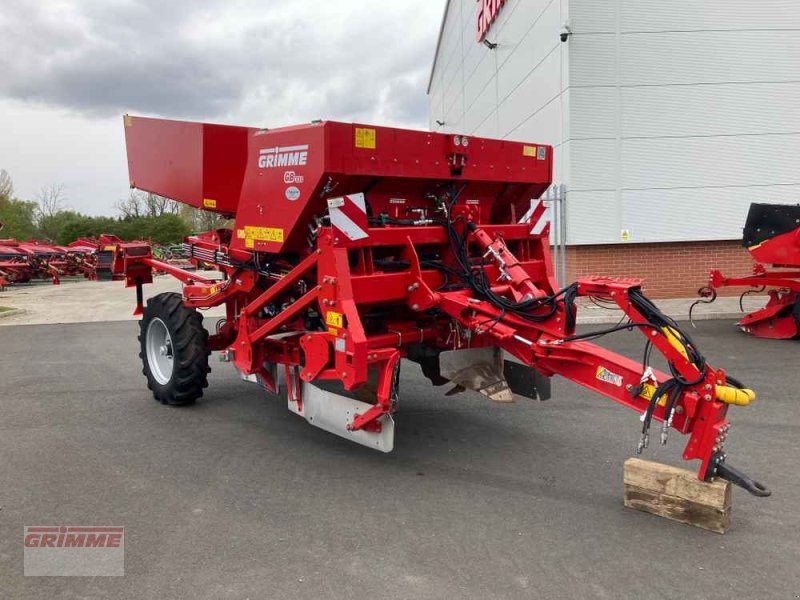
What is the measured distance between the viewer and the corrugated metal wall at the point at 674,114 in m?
13.1

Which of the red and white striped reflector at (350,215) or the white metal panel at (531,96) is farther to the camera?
the white metal panel at (531,96)

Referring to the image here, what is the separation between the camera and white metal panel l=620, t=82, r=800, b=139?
13.2 m

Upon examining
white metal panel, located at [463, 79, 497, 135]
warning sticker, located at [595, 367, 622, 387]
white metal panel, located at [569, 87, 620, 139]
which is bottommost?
warning sticker, located at [595, 367, 622, 387]

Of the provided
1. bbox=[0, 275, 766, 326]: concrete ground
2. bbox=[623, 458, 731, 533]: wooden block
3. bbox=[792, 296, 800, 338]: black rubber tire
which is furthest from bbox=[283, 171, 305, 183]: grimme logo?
bbox=[792, 296, 800, 338]: black rubber tire

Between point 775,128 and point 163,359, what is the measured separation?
518 inches

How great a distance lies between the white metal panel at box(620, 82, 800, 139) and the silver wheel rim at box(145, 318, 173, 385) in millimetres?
10593

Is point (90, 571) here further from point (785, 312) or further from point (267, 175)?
point (785, 312)

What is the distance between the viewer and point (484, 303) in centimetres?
454

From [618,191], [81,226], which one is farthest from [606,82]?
[81,226]

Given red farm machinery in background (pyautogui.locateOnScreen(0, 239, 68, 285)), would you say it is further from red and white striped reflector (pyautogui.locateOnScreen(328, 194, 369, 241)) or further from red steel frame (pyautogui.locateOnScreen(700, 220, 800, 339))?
red steel frame (pyautogui.locateOnScreen(700, 220, 800, 339))

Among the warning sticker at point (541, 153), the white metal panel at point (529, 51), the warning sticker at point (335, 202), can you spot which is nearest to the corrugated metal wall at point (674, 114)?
the white metal panel at point (529, 51)

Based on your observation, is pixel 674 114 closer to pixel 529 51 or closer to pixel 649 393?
pixel 529 51

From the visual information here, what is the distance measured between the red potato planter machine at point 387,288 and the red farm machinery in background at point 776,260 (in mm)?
5128

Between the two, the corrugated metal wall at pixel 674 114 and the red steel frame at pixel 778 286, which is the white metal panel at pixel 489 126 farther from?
the red steel frame at pixel 778 286
